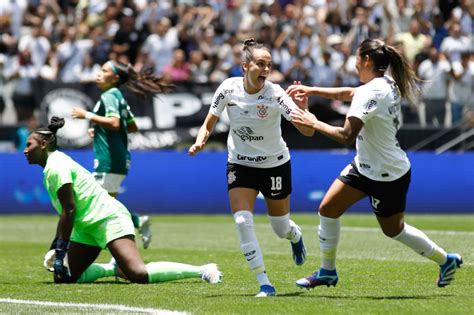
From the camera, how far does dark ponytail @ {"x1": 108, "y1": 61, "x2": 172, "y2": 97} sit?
12.6m

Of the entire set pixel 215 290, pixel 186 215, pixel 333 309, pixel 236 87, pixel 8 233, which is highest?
pixel 236 87

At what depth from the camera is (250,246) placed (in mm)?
9094

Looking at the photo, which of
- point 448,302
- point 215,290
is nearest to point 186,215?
point 215,290

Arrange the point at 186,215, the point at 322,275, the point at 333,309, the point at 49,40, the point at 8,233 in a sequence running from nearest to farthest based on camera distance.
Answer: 1. the point at 333,309
2. the point at 322,275
3. the point at 8,233
4. the point at 186,215
5. the point at 49,40

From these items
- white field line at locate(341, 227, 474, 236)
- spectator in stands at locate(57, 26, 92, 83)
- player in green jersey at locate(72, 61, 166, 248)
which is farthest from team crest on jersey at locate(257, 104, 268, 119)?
spectator in stands at locate(57, 26, 92, 83)

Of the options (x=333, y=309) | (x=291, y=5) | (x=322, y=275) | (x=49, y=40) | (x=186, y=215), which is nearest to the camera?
(x=333, y=309)

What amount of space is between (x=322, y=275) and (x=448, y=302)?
1377mm

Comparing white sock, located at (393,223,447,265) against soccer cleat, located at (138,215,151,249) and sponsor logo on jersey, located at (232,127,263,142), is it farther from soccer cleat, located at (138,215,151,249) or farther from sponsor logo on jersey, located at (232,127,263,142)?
soccer cleat, located at (138,215,151,249)

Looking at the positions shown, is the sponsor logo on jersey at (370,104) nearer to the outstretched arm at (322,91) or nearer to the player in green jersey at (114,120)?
the outstretched arm at (322,91)

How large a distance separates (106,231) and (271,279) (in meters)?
1.75

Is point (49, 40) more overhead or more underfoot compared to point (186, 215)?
more overhead

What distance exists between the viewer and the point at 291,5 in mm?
25375

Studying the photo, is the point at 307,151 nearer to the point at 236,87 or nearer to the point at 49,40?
the point at 49,40

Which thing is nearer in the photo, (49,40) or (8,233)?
(8,233)
